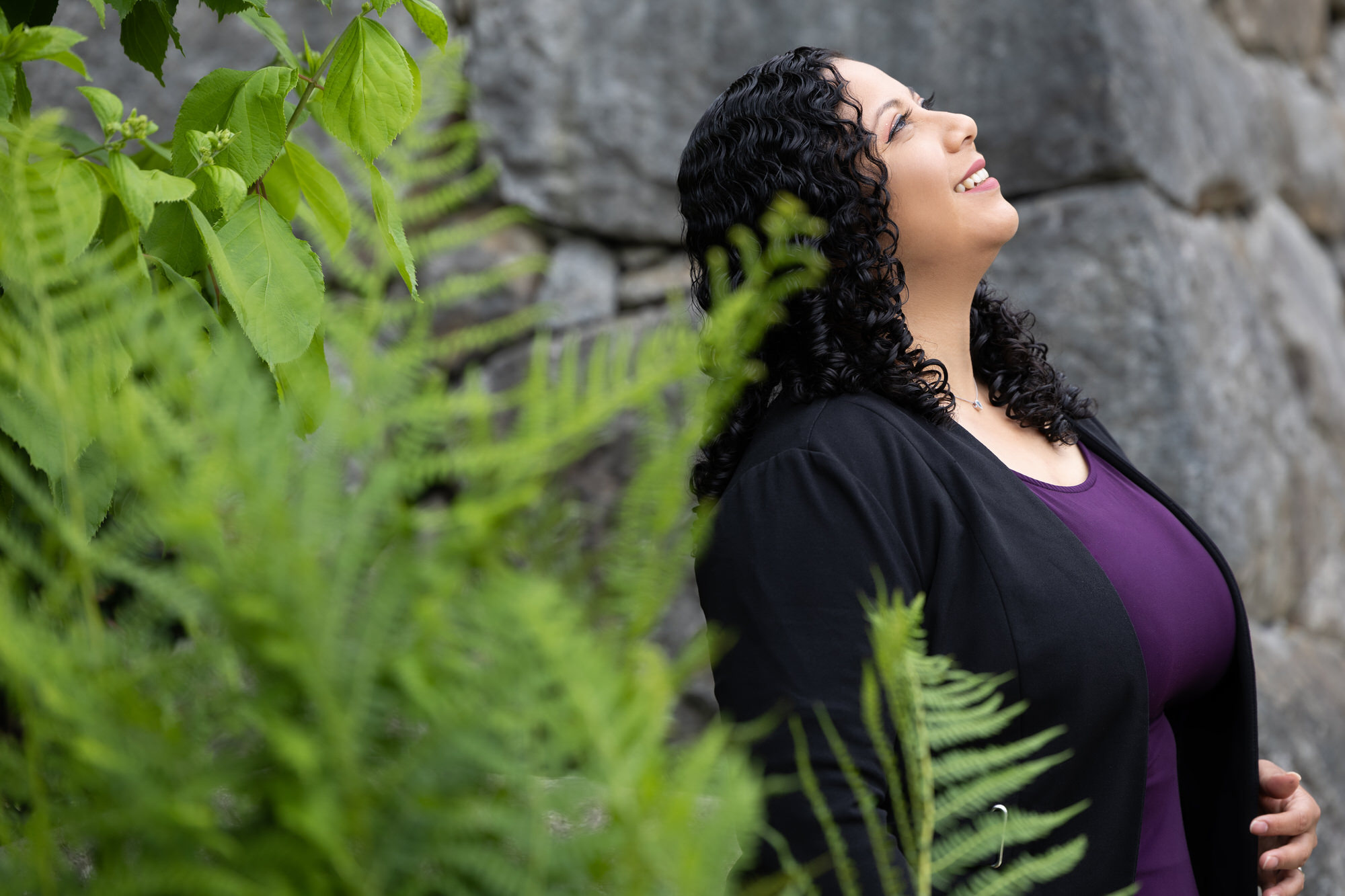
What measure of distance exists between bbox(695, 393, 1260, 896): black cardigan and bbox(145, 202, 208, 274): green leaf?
431 millimetres

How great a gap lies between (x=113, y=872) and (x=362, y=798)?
58mm

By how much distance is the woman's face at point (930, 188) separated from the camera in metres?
1.09

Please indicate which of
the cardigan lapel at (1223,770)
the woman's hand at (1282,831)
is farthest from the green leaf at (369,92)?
the woman's hand at (1282,831)

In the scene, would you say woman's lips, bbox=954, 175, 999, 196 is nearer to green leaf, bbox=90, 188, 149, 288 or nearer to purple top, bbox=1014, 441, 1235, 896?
purple top, bbox=1014, 441, 1235, 896

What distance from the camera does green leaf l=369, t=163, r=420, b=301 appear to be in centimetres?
56

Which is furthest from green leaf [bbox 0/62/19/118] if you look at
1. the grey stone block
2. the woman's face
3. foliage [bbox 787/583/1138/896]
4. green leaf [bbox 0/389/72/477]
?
the grey stone block

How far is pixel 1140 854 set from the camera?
1031 millimetres

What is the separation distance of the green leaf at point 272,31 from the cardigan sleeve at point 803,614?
1.49 feet

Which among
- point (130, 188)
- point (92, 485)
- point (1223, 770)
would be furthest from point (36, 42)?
point (1223, 770)

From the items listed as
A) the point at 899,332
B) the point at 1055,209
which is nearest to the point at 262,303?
the point at 899,332

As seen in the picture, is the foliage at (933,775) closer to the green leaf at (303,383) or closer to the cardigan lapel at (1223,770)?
the green leaf at (303,383)

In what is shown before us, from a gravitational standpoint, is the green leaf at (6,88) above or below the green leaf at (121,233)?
above

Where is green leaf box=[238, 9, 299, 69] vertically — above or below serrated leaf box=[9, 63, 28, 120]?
above

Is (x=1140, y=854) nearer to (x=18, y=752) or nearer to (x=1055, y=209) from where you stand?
(x=18, y=752)
